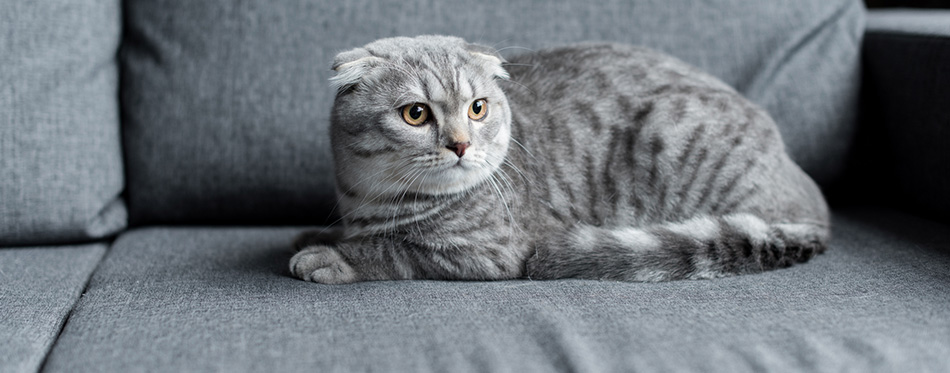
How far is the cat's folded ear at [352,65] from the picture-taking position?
1.51 metres

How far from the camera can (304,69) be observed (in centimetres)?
206

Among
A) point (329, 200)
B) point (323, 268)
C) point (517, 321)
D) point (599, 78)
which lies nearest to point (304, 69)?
point (329, 200)

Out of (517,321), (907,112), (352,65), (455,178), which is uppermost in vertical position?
(352,65)

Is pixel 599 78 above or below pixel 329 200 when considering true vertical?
above

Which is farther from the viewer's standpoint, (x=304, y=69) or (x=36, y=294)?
(x=304, y=69)

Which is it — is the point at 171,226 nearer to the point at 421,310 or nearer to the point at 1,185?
the point at 1,185

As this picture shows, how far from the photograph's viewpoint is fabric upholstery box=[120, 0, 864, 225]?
2.04m

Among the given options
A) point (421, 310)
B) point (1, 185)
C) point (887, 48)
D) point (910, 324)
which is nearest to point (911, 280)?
point (910, 324)

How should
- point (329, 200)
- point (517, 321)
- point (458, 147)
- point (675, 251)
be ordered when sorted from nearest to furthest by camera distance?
point (517, 321), point (458, 147), point (675, 251), point (329, 200)

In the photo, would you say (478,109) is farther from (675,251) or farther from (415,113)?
(675,251)

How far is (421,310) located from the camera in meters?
1.39

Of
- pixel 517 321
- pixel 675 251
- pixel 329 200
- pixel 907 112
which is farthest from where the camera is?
pixel 329 200

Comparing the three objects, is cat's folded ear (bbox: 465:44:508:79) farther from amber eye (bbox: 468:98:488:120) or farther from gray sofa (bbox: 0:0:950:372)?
gray sofa (bbox: 0:0:950:372)

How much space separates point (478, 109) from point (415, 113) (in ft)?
0.50
